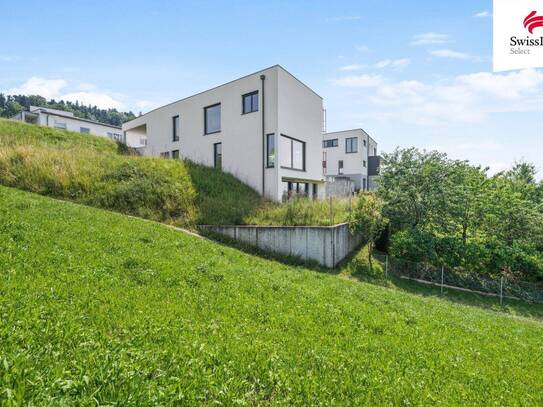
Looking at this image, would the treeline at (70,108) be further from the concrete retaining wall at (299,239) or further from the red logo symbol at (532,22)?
the red logo symbol at (532,22)

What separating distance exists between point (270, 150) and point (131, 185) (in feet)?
24.1

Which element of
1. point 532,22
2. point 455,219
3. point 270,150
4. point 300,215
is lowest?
point 455,219

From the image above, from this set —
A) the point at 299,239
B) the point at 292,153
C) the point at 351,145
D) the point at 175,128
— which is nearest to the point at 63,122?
the point at 175,128

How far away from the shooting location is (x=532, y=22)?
31.4 feet

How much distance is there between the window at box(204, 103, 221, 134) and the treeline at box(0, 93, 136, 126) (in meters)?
53.8

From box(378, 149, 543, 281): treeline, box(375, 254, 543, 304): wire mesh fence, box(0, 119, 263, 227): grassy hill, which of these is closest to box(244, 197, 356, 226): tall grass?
box(0, 119, 263, 227): grassy hill

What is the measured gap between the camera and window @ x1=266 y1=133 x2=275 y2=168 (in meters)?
15.1

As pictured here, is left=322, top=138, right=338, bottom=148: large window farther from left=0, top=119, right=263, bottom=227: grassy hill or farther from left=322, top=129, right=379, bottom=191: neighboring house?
left=0, top=119, right=263, bottom=227: grassy hill

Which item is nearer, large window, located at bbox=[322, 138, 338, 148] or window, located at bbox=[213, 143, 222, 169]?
window, located at bbox=[213, 143, 222, 169]

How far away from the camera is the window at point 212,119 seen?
707 inches

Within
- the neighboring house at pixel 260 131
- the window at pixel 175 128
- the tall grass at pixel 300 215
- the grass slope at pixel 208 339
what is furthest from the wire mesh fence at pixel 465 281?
the window at pixel 175 128

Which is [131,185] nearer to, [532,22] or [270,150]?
[270,150]

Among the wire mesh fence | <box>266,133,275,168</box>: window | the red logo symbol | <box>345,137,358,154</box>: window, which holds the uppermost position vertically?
<box>345,137,358,154</box>: window

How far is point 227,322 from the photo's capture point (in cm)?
393
